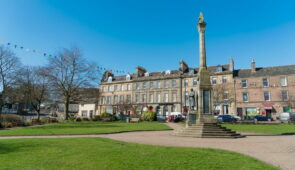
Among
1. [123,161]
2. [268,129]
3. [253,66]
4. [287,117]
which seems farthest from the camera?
[253,66]

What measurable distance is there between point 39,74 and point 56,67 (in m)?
2.53

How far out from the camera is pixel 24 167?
499 centimetres

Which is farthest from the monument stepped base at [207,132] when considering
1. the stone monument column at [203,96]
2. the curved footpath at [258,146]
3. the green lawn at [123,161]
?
the green lawn at [123,161]

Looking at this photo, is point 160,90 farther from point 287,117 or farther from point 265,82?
point 287,117

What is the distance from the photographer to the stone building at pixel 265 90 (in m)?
35.1

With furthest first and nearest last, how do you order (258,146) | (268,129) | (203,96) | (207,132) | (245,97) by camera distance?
1. (245,97)
2. (268,129)
3. (203,96)
4. (207,132)
5. (258,146)

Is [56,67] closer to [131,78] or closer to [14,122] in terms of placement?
[14,122]

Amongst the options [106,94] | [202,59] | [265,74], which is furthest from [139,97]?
[202,59]

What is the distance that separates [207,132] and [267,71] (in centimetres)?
3231

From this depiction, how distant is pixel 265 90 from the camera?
37000mm

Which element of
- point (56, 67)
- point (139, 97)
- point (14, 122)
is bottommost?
point (14, 122)

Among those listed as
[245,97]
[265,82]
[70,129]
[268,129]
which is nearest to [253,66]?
[265,82]

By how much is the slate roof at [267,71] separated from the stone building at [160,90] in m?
2.42

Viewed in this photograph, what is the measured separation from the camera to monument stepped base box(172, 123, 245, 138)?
12891 millimetres
